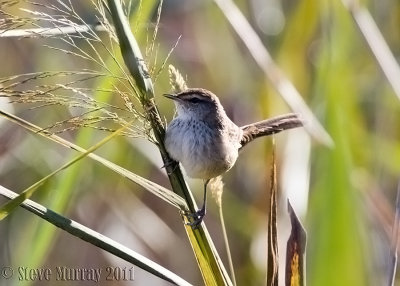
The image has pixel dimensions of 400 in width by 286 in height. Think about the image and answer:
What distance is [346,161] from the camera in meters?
0.93

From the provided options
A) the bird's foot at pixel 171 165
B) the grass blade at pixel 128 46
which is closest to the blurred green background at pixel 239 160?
the bird's foot at pixel 171 165

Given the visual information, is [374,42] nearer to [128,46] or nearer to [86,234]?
[128,46]

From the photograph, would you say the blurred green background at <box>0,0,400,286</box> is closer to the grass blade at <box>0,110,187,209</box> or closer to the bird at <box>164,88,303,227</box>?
the bird at <box>164,88,303,227</box>

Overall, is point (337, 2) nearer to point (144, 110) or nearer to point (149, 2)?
point (144, 110)

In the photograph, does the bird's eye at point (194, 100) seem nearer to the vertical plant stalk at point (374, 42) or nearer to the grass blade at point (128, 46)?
the vertical plant stalk at point (374, 42)

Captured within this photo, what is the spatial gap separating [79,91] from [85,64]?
1.41m

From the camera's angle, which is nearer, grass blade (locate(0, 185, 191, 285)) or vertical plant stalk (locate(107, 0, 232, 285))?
grass blade (locate(0, 185, 191, 285))

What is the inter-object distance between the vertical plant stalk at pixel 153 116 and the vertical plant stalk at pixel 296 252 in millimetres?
121

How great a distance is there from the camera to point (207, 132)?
82.9 inches

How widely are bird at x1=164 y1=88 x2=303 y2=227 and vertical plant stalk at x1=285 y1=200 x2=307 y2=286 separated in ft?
2.13

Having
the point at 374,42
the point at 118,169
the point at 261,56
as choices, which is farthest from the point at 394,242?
the point at 261,56

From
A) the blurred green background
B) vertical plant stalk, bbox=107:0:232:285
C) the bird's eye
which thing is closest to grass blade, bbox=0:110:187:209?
vertical plant stalk, bbox=107:0:232:285

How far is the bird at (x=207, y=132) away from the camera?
194 cm

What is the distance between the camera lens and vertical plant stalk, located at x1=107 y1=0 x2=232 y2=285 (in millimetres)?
1265
